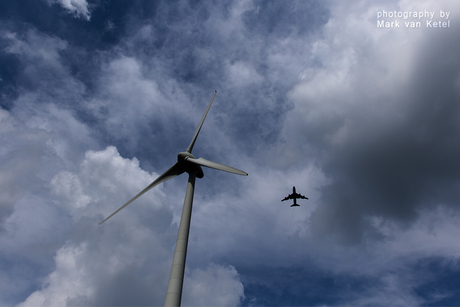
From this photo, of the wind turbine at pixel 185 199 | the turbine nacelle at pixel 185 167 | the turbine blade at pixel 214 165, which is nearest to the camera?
the wind turbine at pixel 185 199

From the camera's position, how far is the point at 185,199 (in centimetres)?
5100

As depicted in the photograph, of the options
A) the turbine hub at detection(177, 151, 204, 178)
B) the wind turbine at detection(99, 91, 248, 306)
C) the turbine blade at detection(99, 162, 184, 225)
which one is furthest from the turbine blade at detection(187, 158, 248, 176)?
the turbine blade at detection(99, 162, 184, 225)

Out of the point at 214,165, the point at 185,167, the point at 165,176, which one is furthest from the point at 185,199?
the point at 165,176

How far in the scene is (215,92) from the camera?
7181 cm

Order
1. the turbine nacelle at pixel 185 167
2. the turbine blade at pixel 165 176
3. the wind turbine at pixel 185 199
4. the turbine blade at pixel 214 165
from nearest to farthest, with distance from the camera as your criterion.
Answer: the wind turbine at pixel 185 199 < the turbine blade at pixel 214 165 < the turbine nacelle at pixel 185 167 < the turbine blade at pixel 165 176

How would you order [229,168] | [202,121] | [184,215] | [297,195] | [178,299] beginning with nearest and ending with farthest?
[178,299] → [184,215] → [229,168] → [202,121] → [297,195]

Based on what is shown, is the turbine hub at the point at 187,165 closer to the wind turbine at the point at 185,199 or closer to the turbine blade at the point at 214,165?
the wind turbine at the point at 185,199

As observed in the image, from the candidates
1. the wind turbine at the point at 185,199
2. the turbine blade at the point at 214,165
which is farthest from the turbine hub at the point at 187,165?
the turbine blade at the point at 214,165

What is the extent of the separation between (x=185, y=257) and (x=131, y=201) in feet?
71.2

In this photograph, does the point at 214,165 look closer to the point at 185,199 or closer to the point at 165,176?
the point at 185,199

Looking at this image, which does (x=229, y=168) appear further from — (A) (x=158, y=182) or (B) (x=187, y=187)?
(A) (x=158, y=182)

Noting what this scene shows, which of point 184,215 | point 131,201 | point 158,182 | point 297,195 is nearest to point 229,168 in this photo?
point 184,215

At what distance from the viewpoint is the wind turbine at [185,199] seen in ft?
128

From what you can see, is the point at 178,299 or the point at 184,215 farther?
the point at 184,215
